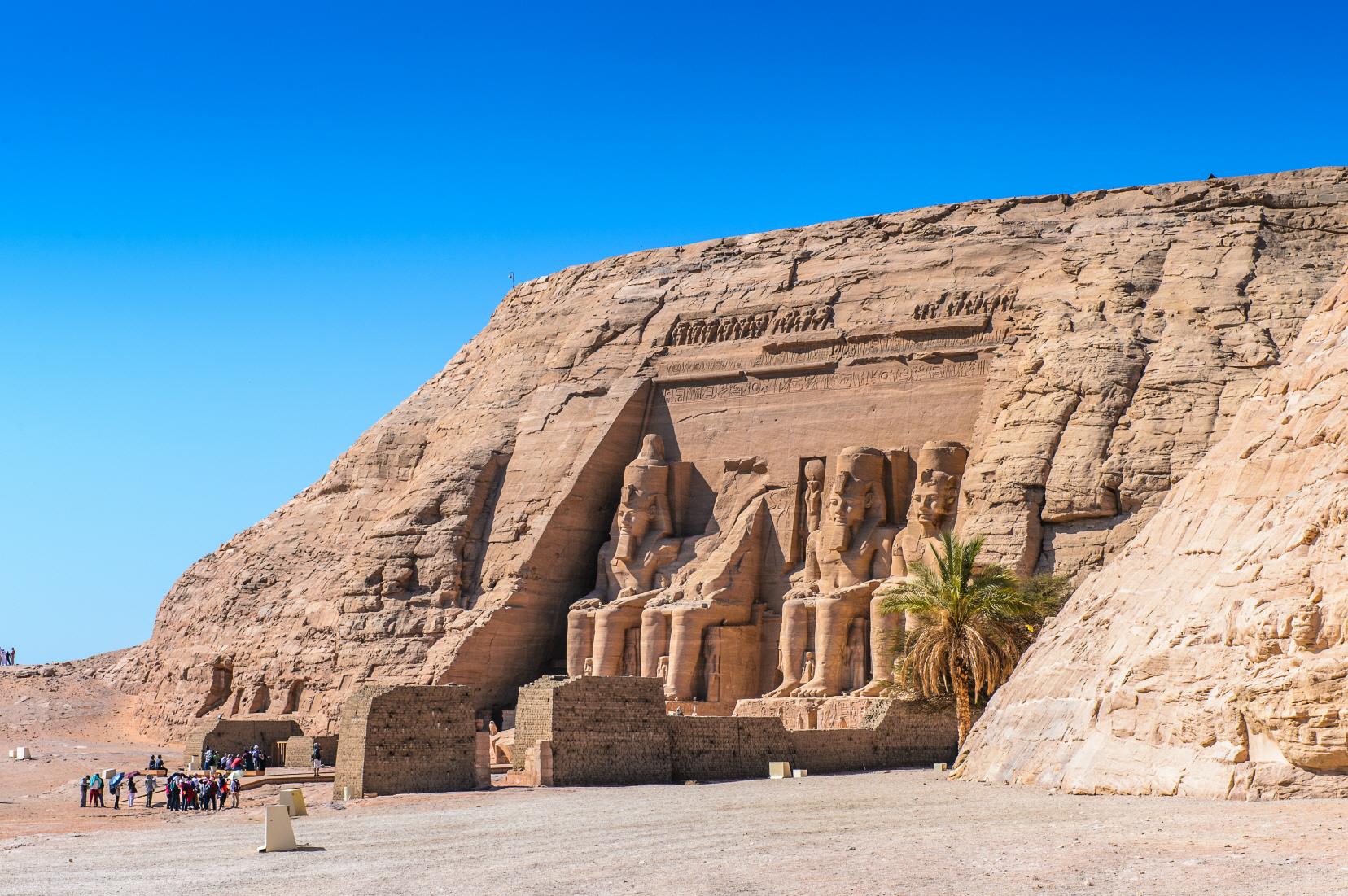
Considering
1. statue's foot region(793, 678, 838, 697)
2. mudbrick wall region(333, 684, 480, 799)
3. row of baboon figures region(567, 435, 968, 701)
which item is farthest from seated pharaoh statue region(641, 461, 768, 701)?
mudbrick wall region(333, 684, 480, 799)

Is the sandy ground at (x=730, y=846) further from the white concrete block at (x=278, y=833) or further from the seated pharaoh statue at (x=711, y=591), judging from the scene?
the seated pharaoh statue at (x=711, y=591)

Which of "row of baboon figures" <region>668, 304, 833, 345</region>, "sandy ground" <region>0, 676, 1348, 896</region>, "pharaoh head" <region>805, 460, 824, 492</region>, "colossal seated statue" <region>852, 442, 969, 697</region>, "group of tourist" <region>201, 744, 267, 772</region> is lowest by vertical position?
"sandy ground" <region>0, 676, 1348, 896</region>

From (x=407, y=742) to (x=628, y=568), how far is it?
Result: 10235 millimetres

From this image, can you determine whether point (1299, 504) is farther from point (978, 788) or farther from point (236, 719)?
point (236, 719)

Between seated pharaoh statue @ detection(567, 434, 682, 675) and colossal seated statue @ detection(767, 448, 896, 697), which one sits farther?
seated pharaoh statue @ detection(567, 434, 682, 675)

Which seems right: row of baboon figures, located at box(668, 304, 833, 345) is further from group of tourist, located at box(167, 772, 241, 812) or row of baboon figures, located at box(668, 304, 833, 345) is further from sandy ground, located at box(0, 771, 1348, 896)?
sandy ground, located at box(0, 771, 1348, 896)

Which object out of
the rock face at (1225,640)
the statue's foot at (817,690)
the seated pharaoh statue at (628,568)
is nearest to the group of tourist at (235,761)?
the seated pharaoh statue at (628,568)

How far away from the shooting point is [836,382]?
31438mm

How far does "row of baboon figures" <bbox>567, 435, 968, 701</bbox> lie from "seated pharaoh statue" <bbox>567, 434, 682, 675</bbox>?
0.07ft

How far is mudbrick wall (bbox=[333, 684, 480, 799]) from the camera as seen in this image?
2116 centimetres

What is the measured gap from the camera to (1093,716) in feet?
54.2

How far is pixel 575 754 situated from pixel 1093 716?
8100 mm

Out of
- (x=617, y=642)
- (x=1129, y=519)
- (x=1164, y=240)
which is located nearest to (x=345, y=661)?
(x=617, y=642)

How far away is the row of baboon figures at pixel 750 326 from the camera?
32.2 meters
